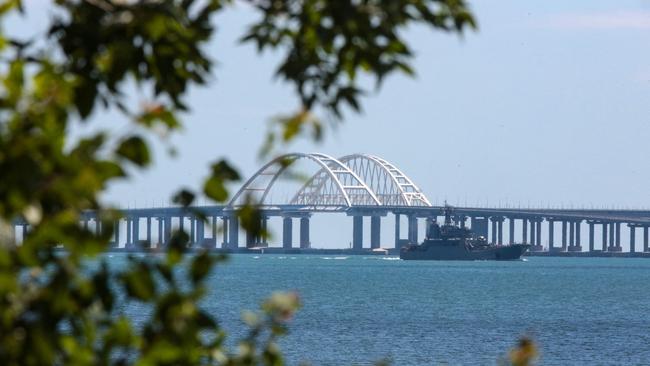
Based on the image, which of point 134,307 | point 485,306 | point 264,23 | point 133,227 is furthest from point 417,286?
point 264,23

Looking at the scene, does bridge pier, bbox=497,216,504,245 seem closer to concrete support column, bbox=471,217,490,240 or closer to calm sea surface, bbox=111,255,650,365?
concrete support column, bbox=471,217,490,240

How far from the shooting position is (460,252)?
18650 cm

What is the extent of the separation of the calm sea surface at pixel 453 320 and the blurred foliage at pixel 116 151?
16.0m

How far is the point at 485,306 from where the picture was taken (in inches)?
3120

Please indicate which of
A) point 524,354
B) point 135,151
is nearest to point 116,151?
point 135,151

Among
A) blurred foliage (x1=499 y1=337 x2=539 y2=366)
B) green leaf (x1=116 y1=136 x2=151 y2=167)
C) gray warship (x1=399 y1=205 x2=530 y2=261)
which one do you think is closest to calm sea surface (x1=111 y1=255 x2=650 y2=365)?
blurred foliage (x1=499 y1=337 x2=539 y2=366)

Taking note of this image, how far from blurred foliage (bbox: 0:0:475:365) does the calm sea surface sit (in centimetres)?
1600

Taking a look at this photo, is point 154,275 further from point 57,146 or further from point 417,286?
point 417,286

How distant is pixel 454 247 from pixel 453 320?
117899 millimetres

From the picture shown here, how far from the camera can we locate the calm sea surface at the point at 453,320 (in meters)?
46.9

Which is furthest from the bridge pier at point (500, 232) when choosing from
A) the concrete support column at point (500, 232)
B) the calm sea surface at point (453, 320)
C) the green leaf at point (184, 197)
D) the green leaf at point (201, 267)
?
the green leaf at point (201, 267)

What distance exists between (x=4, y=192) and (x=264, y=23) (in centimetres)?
143

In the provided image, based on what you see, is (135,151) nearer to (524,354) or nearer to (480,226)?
(524,354)

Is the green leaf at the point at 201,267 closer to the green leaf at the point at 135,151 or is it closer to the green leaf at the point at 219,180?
the green leaf at the point at 219,180
